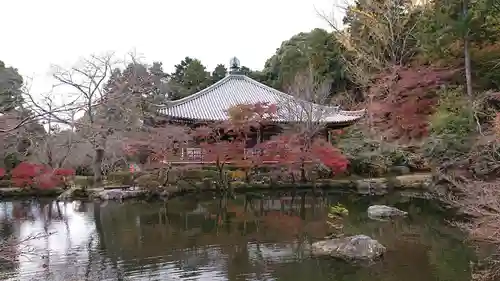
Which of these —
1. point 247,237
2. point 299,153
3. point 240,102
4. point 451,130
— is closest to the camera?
point 247,237

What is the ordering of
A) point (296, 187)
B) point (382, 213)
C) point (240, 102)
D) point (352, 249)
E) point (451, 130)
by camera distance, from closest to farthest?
1. point (352, 249)
2. point (382, 213)
3. point (451, 130)
4. point (296, 187)
5. point (240, 102)

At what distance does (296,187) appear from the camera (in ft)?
61.7

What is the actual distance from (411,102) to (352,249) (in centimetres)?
1183

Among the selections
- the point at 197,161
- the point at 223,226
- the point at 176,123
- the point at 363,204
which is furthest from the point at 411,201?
the point at 176,123

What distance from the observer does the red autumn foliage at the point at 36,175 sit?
58.2ft

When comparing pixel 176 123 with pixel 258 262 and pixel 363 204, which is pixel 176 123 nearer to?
pixel 363 204

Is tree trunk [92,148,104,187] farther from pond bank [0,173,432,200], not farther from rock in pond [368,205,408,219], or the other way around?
rock in pond [368,205,408,219]

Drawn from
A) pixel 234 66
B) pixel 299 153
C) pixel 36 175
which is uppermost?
pixel 234 66

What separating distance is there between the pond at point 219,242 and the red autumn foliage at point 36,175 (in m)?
2.57

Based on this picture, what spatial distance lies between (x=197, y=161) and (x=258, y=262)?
1176 centimetres

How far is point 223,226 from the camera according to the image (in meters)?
11.1

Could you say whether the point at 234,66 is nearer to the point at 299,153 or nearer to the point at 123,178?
the point at 299,153

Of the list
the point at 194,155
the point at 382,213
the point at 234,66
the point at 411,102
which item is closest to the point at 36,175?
the point at 194,155

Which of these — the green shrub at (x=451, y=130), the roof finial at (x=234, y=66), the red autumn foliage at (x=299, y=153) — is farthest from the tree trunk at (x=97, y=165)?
the green shrub at (x=451, y=130)
